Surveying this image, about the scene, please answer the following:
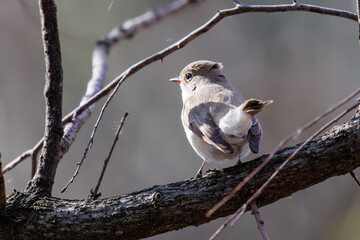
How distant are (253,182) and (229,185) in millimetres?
136

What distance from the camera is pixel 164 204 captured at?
8.27 ft

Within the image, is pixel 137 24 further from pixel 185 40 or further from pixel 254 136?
pixel 254 136

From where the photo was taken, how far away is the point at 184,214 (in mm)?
2527

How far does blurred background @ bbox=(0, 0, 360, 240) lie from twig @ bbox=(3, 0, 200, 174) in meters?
2.21

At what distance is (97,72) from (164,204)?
1.81 m

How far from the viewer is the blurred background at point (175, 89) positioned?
6.88 m

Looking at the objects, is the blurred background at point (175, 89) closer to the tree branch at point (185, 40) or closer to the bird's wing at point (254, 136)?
the bird's wing at point (254, 136)

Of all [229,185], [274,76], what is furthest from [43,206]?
[274,76]

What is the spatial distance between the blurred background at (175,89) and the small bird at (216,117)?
249 cm

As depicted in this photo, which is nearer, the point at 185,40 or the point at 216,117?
the point at 185,40

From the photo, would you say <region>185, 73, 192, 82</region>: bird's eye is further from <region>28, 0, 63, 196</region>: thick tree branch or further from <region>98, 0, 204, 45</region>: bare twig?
<region>28, 0, 63, 196</region>: thick tree branch

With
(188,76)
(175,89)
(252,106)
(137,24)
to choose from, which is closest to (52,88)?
(252,106)

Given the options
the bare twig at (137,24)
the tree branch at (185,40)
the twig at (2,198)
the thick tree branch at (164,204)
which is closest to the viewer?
the twig at (2,198)

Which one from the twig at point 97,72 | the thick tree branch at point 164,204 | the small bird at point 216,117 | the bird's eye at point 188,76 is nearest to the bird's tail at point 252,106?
the small bird at point 216,117
